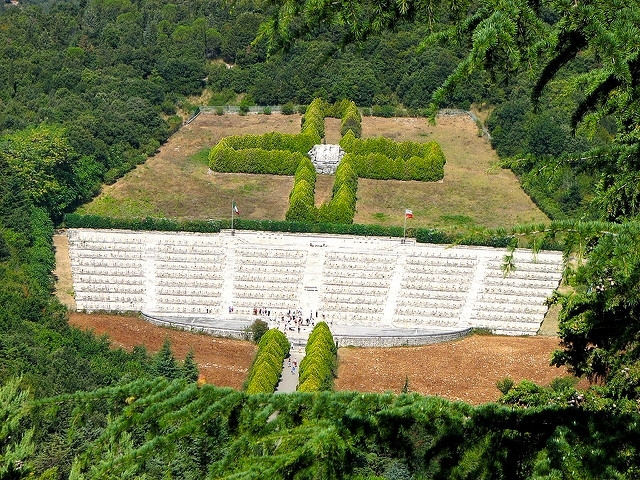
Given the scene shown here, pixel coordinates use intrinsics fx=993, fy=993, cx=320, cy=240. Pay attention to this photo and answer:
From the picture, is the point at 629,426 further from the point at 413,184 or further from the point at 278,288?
the point at 413,184

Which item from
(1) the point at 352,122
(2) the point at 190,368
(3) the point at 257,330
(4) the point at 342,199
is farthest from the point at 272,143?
(2) the point at 190,368

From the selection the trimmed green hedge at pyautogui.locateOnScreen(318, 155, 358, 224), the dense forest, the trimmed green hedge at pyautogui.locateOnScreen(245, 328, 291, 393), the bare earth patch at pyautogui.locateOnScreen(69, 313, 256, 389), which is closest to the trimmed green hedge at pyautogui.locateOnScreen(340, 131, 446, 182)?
the trimmed green hedge at pyautogui.locateOnScreen(318, 155, 358, 224)

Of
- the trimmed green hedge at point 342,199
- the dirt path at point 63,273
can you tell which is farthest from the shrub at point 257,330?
the trimmed green hedge at point 342,199

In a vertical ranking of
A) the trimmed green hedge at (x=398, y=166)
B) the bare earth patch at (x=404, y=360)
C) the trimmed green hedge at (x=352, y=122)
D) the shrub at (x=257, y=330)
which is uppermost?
the trimmed green hedge at (x=352, y=122)

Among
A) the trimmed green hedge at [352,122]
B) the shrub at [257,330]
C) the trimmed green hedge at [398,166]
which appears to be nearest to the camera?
the shrub at [257,330]

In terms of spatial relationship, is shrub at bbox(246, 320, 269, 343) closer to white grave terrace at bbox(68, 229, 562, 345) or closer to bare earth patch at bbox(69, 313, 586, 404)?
bare earth patch at bbox(69, 313, 586, 404)

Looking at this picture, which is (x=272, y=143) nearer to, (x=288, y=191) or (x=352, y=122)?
(x=288, y=191)

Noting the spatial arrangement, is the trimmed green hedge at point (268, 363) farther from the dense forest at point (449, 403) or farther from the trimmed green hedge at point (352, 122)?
the trimmed green hedge at point (352, 122)
